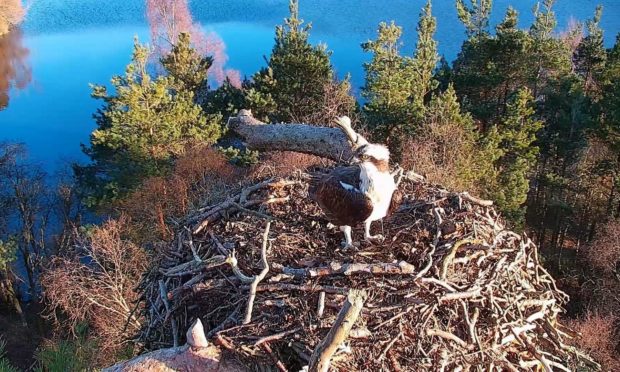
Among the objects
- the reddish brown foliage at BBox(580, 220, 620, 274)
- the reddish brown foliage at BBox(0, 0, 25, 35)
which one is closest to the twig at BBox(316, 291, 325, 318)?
the reddish brown foliage at BBox(580, 220, 620, 274)

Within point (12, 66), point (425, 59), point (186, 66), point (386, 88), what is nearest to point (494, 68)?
point (425, 59)

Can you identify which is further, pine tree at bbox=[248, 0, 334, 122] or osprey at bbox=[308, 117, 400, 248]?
pine tree at bbox=[248, 0, 334, 122]

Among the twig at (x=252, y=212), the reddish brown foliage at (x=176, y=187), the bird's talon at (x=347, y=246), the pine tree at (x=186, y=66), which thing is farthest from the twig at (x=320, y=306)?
the pine tree at (x=186, y=66)

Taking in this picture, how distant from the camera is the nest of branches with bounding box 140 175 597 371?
11.5ft

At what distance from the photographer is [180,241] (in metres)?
4.82

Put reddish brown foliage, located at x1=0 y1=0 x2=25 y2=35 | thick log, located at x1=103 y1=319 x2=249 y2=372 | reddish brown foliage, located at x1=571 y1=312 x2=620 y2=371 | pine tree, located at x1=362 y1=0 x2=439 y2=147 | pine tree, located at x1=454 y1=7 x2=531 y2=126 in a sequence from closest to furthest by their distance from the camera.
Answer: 1. thick log, located at x1=103 y1=319 x2=249 y2=372
2. reddish brown foliage, located at x1=571 y1=312 x2=620 y2=371
3. pine tree, located at x1=362 y1=0 x2=439 y2=147
4. pine tree, located at x1=454 y1=7 x2=531 y2=126
5. reddish brown foliage, located at x1=0 y1=0 x2=25 y2=35

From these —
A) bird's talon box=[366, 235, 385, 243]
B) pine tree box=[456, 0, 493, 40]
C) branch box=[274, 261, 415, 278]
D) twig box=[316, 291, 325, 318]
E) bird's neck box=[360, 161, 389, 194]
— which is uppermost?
pine tree box=[456, 0, 493, 40]

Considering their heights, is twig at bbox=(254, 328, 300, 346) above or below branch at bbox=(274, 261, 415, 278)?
below

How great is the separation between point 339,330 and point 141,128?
1333 centimetres

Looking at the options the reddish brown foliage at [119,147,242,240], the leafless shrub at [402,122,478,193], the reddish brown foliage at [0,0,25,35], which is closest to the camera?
the leafless shrub at [402,122,478,193]

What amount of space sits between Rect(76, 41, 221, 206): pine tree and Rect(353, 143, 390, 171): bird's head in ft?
37.1

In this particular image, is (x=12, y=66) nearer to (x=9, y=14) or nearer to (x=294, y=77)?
(x=9, y=14)

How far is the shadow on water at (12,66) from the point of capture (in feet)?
91.9

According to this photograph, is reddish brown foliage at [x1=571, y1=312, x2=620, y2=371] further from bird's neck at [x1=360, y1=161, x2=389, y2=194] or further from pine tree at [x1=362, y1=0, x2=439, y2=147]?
bird's neck at [x1=360, y1=161, x2=389, y2=194]
